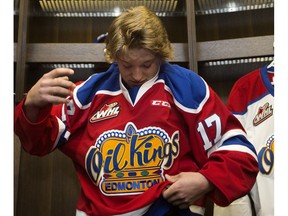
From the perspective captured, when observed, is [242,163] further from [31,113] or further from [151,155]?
[31,113]

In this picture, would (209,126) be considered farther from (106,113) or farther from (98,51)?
(98,51)

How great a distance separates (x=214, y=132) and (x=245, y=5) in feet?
2.54

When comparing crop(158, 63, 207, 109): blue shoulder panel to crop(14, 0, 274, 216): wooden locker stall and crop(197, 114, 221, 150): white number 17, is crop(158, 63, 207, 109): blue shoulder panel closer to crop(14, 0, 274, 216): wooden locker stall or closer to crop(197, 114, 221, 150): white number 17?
crop(197, 114, 221, 150): white number 17

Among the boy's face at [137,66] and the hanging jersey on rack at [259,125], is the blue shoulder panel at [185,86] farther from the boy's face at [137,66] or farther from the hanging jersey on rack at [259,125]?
the hanging jersey on rack at [259,125]

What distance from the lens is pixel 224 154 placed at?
0.81 m

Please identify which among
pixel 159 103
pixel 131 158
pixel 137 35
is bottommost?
pixel 131 158

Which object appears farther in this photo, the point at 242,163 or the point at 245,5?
the point at 245,5

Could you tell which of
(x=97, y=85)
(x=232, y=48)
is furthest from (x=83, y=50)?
(x=232, y=48)

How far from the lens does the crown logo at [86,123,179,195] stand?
2.72 feet

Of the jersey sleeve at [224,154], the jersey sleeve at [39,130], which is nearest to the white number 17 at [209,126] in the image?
the jersey sleeve at [224,154]

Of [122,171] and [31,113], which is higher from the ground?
[31,113]

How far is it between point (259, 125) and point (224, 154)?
39 centimetres

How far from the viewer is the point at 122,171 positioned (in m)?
0.84
